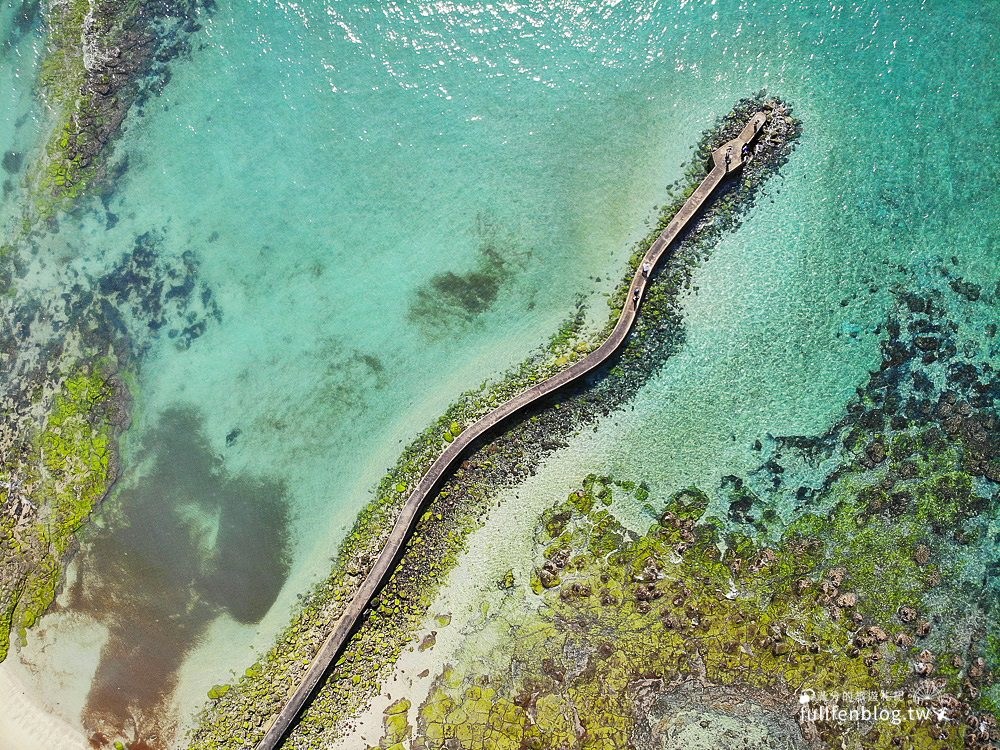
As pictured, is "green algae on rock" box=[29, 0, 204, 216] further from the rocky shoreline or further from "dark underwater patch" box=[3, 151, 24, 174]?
the rocky shoreline

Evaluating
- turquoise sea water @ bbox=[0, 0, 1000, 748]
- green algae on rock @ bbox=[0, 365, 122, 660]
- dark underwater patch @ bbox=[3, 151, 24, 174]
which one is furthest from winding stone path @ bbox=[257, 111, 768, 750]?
dark underwater patch @ bbox=[3, 151, 24, 174]

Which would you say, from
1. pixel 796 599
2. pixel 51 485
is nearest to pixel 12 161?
pixel 51 485

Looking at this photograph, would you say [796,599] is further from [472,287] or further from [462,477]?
[472,287]

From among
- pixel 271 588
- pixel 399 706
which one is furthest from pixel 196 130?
pixel 399 706

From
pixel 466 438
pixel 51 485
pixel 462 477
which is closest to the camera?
pixel 466 438

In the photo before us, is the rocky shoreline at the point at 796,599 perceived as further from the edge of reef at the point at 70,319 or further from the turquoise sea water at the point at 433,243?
the edge of reef at the point at 70,319

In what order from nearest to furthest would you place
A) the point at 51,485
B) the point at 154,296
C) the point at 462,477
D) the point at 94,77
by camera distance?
the point at 462,477 → the point at 51,485 → the point at 154,296 → the point at 94,77
